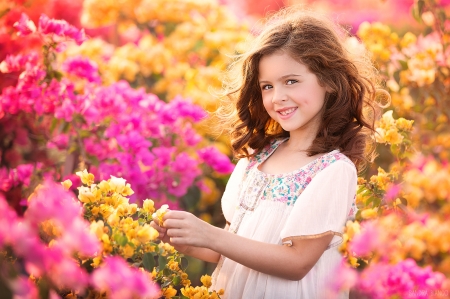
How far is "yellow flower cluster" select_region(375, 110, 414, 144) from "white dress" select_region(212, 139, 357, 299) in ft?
1.23

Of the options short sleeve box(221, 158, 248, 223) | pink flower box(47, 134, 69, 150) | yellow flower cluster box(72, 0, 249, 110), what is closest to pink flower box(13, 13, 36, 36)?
pink flower box(47, 134, 69, 150)

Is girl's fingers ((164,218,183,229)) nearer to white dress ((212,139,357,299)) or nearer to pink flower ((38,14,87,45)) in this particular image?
white dress ((212,139,357,299))

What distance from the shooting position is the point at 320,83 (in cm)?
170

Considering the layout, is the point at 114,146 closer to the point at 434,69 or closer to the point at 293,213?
the point at 293,213

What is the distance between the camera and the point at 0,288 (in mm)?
826

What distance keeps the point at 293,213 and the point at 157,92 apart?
7.90 feet

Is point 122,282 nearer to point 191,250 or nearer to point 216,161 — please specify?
point 191,250

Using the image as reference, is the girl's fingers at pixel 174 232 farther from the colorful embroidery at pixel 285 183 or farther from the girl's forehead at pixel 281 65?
the girl's forehead at pixel 281 65

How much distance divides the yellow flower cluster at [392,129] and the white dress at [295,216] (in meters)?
0.38

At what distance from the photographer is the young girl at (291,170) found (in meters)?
1.53

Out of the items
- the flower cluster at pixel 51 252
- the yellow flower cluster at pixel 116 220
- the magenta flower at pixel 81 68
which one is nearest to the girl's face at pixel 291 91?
the yellow flower cluster at pixel 116 220

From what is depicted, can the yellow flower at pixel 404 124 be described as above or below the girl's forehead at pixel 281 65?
below

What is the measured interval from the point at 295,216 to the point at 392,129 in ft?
1.98

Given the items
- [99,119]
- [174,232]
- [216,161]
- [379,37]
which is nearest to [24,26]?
[99,119]
